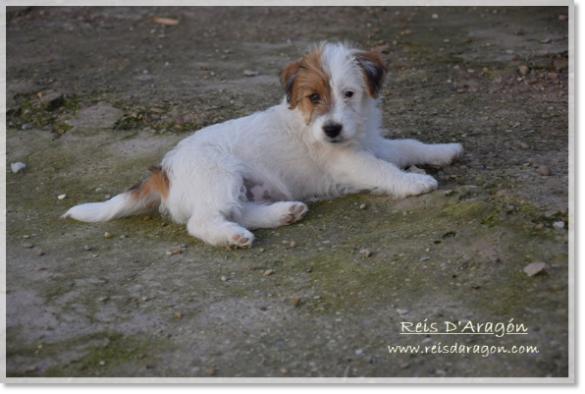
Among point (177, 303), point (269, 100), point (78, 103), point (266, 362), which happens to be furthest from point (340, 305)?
point (78, 103)

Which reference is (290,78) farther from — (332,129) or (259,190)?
(259,190)

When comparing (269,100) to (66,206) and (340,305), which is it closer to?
(66,206)

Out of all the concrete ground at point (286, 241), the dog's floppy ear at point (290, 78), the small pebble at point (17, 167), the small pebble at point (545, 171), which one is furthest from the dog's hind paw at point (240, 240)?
the small pebble at point (17, 167)

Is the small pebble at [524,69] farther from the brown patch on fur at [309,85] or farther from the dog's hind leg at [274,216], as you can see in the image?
the dog's hind leg at [274,216]

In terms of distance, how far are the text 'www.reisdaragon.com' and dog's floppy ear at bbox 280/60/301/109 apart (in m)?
2.79

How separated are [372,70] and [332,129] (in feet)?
2.15

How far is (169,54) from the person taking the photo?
38.7ft

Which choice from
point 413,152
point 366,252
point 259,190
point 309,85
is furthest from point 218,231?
point 413,152

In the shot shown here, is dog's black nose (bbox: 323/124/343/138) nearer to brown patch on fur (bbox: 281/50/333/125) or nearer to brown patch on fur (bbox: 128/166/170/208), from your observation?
brown patch on fur (bbox: 281/50/333/125)

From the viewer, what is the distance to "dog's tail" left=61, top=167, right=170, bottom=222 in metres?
7.14

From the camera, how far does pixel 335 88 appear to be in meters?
6.74

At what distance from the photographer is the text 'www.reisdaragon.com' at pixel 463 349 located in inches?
187

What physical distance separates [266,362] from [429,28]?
856 centimetres

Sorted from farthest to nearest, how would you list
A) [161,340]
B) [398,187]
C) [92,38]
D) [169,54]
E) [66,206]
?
[92,38] < [169,54] < [66,206] < [398,187] < [161,340]
